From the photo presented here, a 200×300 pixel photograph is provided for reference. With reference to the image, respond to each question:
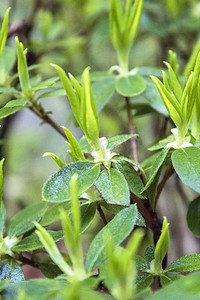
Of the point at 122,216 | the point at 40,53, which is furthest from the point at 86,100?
the point at 40,53

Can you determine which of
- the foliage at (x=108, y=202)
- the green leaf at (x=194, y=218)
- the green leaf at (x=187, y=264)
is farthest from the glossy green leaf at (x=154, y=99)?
the green leaf at (x=187, y=264)

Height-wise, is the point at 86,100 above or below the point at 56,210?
above

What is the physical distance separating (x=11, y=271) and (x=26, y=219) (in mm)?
83

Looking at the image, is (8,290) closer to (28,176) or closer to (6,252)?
(6,252)

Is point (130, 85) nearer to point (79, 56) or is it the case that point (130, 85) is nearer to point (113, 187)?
point (113, 187)

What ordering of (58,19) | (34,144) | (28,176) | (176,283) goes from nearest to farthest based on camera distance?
1. (176,283)
2. (58,19)
3. (28,176)
4. (34,144)

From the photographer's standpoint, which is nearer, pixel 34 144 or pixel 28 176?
pixel 28 176

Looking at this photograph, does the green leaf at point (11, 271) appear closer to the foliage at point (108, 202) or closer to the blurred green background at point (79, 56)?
the foliage at point (108, 202)

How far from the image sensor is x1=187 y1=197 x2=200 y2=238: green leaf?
1.79ft

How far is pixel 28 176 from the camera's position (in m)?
1.55

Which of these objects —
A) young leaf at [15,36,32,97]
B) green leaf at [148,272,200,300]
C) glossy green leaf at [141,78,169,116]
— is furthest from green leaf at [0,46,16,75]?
green leaf at [148,272,200,300]

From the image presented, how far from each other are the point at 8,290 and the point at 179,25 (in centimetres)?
91

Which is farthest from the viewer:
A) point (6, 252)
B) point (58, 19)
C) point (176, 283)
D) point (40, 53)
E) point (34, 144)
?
point (34, 144)

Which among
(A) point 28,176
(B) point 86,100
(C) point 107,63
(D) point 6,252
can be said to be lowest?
(A) point 28,176
